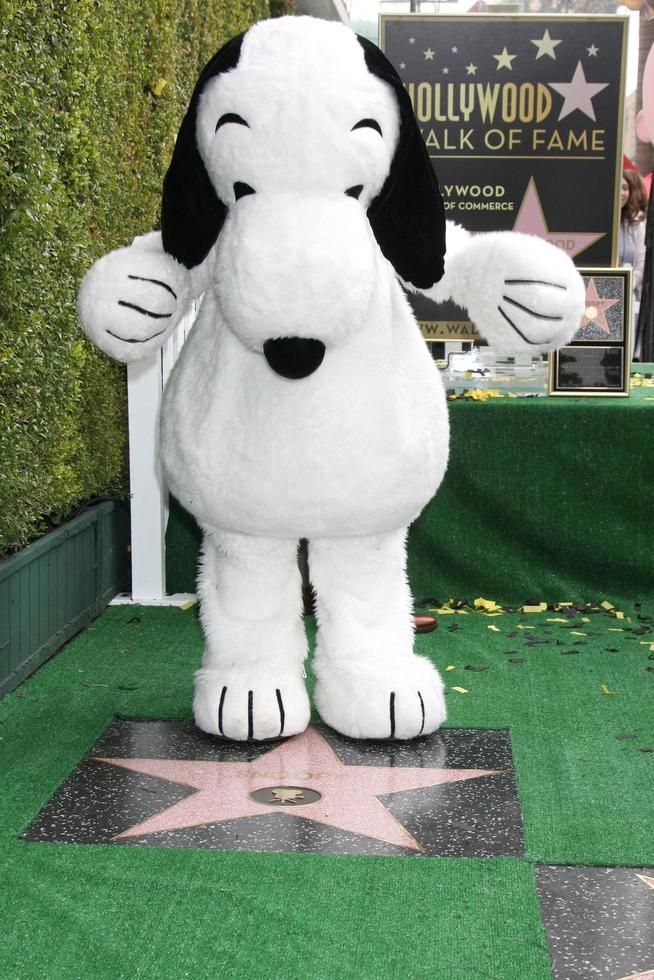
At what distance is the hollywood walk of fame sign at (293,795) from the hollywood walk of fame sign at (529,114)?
2632mm

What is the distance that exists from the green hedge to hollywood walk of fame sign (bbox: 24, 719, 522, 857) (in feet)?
2.44

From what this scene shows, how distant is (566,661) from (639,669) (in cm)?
18

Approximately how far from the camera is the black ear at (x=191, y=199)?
2.01 m

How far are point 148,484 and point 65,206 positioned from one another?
2.73 ft

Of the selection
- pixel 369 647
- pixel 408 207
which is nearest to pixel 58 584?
pixel 369 647

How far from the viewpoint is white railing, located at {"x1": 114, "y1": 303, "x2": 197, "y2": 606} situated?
3277mm

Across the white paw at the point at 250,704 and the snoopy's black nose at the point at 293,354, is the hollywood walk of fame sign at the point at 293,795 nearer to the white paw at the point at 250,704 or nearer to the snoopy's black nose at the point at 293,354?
the white paw at the point at 250,704

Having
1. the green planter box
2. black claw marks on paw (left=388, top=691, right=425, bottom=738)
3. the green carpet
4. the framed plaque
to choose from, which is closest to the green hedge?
the green planter box

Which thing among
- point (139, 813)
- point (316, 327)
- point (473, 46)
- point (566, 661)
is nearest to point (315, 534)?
point (316, 327)

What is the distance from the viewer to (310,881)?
1.71 m

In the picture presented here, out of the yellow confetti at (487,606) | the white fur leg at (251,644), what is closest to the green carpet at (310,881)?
the white fur leg at (251,644)

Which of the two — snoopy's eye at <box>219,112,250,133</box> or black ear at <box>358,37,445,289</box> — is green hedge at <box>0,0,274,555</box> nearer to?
snoopy's eye at <box>219,112,250,133</box>

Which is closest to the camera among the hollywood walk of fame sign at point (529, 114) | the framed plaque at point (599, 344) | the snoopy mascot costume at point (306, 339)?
the snoopy mascot costume at point (306, 339)

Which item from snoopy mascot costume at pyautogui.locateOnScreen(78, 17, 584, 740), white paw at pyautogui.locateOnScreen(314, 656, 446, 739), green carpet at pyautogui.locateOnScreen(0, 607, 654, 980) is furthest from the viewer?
white paw at pyautogui.locateOnScreen(314, 656, 446, 739)
